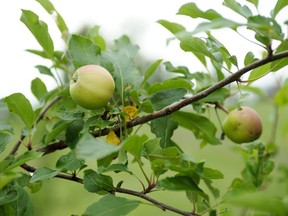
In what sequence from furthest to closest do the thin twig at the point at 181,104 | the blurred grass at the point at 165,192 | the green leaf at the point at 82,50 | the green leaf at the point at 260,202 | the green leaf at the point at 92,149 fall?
the blurred grass at the point at 165,192, the green leaf at the point at 82,50, the thin twig at the point at 181,104, the green leaf at the point at 92,149, the green leaf at the point at 260,202

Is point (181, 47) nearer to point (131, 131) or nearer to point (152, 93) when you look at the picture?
point (152, 93)

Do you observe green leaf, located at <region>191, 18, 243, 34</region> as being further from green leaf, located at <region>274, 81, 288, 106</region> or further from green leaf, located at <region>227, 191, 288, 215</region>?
green leaf, located at <region>274, 81, 288, 106</region>

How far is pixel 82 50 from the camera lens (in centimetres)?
90

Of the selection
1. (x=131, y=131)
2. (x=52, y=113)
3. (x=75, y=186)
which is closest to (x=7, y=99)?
(x=131, y=131)

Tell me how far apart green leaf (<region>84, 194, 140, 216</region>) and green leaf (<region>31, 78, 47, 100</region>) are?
1.95 feet

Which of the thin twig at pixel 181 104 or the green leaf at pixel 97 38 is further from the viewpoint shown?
the green leaf at pixel 97 38

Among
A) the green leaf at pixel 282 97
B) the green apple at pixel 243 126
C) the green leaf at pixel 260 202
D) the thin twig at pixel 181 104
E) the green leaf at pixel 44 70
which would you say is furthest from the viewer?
the green leaf at pixel 282 97

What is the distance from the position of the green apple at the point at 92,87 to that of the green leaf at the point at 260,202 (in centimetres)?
45

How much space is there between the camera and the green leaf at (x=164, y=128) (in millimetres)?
991

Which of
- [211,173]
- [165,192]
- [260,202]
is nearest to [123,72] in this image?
[211,173]

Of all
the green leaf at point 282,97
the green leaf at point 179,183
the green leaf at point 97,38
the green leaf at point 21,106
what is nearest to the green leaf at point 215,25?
the green leaf at point 179,183

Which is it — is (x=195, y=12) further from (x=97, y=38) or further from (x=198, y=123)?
(x=97, y=38)

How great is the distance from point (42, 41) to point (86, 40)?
135 mm

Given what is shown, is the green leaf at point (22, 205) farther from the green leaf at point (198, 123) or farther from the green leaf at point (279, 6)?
the green leaf at point (279, 6)
